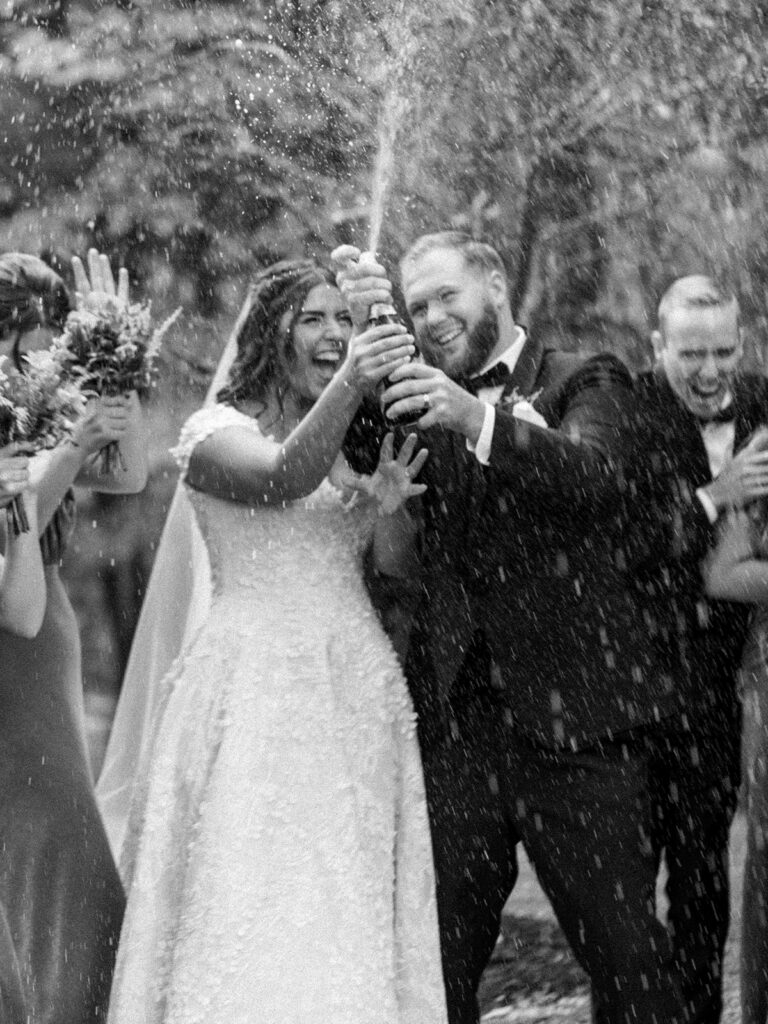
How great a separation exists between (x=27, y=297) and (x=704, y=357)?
165 cm

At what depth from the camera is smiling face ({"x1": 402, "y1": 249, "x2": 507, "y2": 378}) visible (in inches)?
174

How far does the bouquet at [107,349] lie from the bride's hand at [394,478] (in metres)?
0.57

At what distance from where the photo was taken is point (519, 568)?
4312 millimetres

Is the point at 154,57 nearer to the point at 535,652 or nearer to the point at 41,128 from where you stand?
the point at 41,128

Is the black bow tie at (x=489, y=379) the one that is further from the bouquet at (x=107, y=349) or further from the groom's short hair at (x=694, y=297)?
the bouquet at (x=107, y=349)

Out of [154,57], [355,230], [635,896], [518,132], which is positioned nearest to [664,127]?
[518,132]

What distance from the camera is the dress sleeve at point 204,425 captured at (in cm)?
433

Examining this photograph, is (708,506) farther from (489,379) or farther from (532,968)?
(532,968)

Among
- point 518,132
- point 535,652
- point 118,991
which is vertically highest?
point 518,132

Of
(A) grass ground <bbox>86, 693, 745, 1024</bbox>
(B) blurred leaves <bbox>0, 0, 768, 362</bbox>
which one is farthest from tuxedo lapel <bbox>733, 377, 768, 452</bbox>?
(B) blurred leaves <bbox>0, 0, 768, 362</bbox>

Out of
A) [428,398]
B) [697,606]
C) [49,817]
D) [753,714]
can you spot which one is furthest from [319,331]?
[753,714]

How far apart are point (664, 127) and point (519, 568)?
363 cm

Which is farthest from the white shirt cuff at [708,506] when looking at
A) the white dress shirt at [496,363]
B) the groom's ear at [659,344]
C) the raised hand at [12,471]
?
the raised hand at [12,471]

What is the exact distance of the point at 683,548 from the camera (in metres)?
4.58
